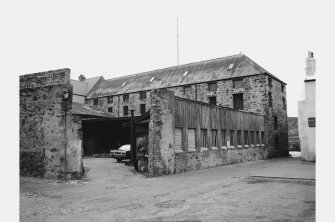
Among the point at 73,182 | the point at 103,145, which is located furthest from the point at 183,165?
the point at 103,145

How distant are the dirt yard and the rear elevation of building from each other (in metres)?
17.6

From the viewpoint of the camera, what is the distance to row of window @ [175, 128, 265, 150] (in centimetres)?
1523

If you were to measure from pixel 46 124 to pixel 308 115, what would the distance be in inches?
711

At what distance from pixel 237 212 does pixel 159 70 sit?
3484cm

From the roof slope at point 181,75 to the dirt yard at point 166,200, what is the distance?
Result: 20.4 metres

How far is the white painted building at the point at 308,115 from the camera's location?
812 inches

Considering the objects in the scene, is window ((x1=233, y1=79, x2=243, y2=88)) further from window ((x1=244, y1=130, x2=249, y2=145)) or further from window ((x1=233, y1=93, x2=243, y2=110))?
window ((x1=244, y1=130, x2=249, y2=145))

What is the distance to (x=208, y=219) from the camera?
18.7 feet

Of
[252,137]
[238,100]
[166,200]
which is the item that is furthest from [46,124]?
[238,100]

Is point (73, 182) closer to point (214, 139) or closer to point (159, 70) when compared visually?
point (214, 139)

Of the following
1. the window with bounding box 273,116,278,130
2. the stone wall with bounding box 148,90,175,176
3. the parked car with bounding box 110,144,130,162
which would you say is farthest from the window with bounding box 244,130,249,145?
the stone wall with bounding box 148,90,175,176

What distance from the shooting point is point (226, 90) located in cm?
3042

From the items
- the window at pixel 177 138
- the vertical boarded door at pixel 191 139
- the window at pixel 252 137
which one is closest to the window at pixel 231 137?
Result: the window at pixel 252 137

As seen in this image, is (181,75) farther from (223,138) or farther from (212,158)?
(212,158)
